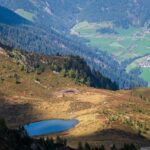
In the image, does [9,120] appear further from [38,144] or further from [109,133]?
[38,144]

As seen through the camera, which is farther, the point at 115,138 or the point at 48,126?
the point at 48,126

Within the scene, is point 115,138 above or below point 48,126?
below

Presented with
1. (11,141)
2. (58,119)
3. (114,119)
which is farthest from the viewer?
(58,119)

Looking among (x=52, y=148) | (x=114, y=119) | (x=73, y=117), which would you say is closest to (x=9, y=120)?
(x=73, y=117)

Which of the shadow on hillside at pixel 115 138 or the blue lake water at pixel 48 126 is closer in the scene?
the shadow on hillside at pixel 115 138

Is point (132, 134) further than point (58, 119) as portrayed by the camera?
No

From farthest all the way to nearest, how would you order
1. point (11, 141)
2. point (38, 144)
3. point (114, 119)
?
1. point (114, 119)
2. point (38, 144)
3. point (11, 141)

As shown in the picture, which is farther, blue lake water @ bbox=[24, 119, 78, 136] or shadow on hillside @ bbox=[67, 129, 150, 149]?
blue lake water @ bbox=[24, 119, 78, 136]

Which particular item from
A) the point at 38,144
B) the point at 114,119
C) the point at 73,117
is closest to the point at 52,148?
the point at 38,144
